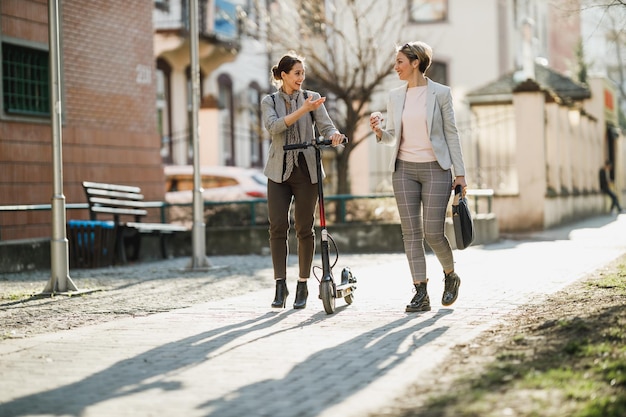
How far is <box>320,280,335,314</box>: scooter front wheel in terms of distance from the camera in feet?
28.2

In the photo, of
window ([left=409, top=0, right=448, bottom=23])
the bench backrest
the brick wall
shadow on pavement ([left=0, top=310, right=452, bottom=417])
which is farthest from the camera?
window ([left=409, top=0, right=448, bottom=23])

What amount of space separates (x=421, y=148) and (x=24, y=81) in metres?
9.85

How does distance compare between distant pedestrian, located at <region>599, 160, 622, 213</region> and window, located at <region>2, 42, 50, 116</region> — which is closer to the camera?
window, located at <region>2, 42, 50, 116</region>

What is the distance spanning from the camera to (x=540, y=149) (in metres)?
22.5

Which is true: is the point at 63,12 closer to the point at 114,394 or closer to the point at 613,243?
the point at 613,243

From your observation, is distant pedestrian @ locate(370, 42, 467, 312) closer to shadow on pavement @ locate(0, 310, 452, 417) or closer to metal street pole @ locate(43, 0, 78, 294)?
shadow on pavement @ locate(0, 310, 452, 417)

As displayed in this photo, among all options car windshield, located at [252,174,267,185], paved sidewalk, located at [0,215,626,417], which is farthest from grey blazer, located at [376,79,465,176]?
car windshield, located at [252,174,267,185]

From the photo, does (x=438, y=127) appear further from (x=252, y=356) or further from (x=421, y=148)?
(x=252, y=356)

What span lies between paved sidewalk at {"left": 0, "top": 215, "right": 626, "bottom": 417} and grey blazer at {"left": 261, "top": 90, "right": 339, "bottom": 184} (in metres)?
1.09

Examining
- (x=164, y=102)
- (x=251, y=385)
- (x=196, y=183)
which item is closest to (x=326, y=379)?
(x=251, y=385)

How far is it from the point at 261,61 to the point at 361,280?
25.1 metres

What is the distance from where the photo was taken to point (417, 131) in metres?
8.71

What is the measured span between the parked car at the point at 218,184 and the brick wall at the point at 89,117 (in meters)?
1.78

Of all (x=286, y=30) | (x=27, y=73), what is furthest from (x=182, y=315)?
(x=286, y=30)
